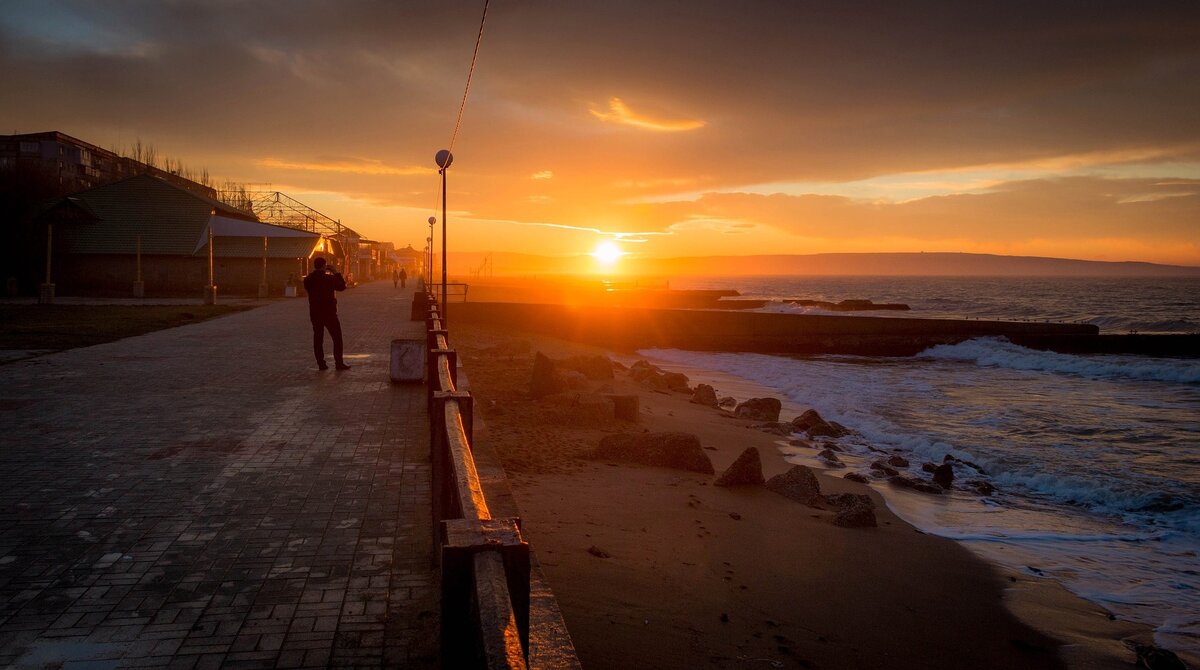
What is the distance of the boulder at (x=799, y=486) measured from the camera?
7.93 m

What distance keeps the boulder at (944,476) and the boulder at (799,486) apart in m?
2.50

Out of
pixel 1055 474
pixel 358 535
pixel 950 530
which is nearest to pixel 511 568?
pixel 358 535

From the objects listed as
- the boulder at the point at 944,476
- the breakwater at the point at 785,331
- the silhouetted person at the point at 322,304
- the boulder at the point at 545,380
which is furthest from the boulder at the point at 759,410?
the breakwater at the point at 785,331

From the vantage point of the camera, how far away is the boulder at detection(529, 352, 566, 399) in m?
12.4

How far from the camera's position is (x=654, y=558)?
5.79 meters

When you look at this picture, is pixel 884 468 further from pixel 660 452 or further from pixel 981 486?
pixel 660 452

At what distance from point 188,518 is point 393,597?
79.6 inches

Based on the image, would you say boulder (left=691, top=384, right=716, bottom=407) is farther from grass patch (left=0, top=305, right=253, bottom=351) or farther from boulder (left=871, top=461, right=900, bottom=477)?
grass patch (left=0, top=305, right=253, bottom=351)

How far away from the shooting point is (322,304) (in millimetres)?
11242

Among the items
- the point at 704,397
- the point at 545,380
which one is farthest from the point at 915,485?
the point at 704,397

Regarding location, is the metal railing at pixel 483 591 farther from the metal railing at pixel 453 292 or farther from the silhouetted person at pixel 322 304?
the metal railing at pixel 453 292

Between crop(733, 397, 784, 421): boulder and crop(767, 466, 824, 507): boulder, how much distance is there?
5.44 m

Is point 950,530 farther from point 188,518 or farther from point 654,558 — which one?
point 188,518

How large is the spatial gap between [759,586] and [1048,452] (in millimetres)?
9039
